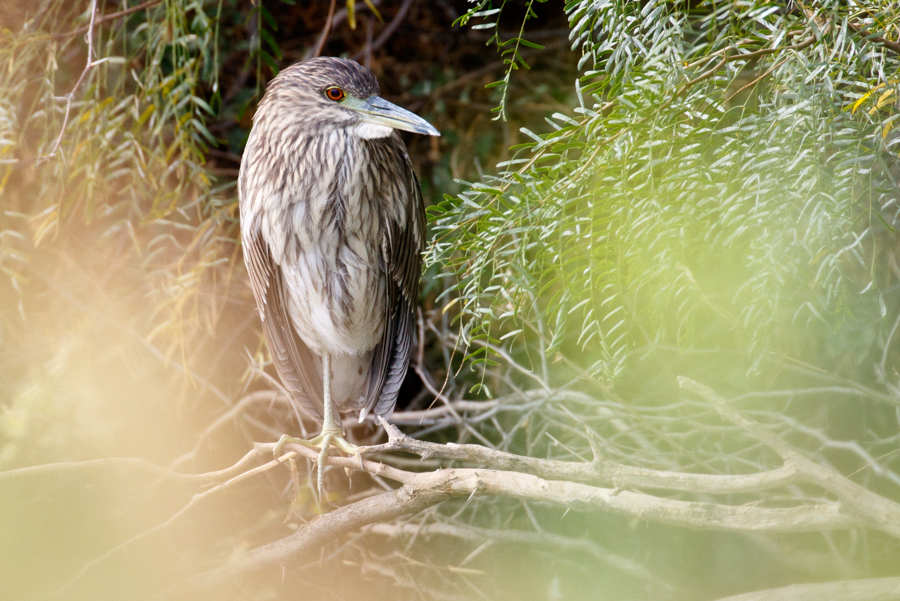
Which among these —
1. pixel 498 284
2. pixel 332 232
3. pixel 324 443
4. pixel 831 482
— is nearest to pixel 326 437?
pixel 324 443

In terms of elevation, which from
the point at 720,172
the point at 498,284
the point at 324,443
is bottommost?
the point at 324,443

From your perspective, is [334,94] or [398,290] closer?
[334,94]

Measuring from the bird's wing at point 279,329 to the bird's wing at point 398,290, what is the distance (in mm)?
118

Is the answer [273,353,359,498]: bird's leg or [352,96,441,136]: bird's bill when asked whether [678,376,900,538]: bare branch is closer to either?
[352,96,441,136]: bird's bill

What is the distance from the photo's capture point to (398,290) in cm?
142

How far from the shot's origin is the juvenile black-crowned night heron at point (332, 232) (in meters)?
1.24

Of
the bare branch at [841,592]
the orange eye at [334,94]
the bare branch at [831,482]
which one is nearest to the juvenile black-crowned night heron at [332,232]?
the orange eye at [334,94]

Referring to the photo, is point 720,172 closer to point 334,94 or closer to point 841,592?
point 841,592

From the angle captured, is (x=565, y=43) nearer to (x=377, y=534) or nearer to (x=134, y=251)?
(x=134, y=251)

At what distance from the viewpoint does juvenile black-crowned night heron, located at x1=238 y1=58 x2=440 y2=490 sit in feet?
4.05

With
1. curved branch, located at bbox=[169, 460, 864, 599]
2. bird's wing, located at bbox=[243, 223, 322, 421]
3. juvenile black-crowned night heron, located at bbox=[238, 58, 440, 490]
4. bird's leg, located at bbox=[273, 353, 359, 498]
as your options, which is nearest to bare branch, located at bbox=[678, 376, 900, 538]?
curved branch, located at bbox=[169, 460, 864, 599]

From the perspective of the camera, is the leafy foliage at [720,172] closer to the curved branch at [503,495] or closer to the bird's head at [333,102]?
the curved branch at [503,495]

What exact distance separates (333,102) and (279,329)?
452 mm

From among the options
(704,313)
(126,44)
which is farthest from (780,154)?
(126,44)
